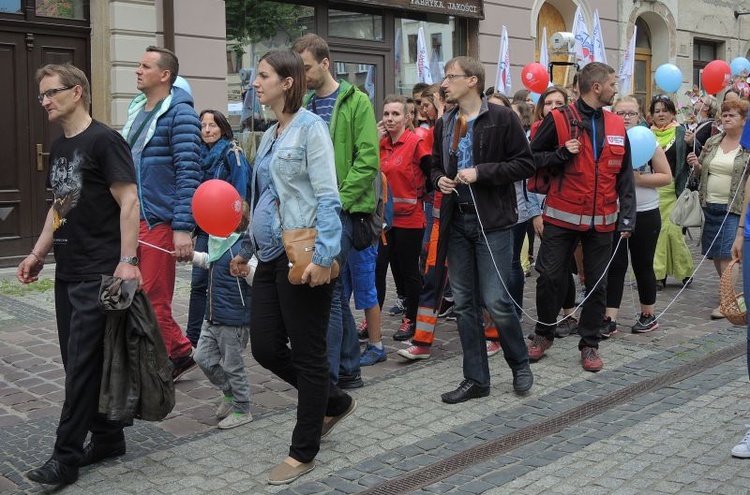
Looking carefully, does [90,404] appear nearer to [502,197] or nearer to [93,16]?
[502,197]

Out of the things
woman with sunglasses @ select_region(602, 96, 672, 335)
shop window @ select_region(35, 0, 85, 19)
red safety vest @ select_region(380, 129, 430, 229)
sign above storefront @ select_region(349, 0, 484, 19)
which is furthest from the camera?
sign above storefront @ select_region(349, 0, 484, 19)

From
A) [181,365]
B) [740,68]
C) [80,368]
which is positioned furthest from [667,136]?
[740,68]

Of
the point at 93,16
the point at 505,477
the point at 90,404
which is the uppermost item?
the point at 93,16

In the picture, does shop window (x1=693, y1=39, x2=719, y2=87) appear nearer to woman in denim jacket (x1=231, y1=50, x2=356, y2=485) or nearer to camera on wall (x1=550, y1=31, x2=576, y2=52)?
camera on wall (x1=550, y1=31, x2=576, y2=52)

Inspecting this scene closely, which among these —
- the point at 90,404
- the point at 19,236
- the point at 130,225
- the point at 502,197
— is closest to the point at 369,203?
the point at 502,197

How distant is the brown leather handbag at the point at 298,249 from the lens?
414 cm

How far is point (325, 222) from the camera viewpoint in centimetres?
416

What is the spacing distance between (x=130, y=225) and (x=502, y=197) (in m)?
2.26

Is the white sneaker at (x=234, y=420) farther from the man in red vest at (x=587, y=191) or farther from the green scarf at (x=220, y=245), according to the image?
the man in red vest at (x=587, y=191)

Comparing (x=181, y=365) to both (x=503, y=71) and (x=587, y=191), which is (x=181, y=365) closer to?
(x=587, y=191)

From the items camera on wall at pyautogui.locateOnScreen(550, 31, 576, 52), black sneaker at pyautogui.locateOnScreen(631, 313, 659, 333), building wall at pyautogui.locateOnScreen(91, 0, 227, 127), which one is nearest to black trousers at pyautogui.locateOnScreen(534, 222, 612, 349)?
black sneaker at pyautogui.locateOnScreen(631, 313, 659, 333)

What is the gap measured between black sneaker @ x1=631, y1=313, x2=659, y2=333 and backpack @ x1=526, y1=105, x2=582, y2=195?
1.75 metres

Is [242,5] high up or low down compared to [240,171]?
up

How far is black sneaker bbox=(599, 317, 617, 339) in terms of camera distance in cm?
734
